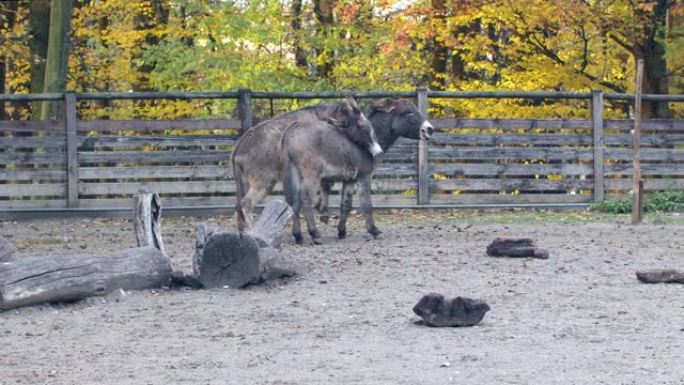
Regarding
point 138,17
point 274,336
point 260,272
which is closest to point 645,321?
point 274,336

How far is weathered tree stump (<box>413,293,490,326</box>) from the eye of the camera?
9.50m

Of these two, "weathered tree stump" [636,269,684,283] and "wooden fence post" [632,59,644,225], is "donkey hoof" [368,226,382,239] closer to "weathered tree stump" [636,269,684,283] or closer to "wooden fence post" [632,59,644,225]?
"wooden fence post" [632,59,644,225]

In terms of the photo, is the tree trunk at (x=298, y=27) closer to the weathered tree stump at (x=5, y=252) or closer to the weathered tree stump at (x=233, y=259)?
the weathered tree stump at (x=233, y=259)

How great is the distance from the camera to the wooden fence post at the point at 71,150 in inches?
797

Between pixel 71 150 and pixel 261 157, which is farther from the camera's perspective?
pixel 71 150

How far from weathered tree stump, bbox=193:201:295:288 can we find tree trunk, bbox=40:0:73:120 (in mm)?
10663

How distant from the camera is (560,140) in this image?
21.6 metres

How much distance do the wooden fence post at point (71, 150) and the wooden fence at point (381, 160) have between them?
15 millimetres

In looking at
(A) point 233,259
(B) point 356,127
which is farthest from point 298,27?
(A) point 233,259

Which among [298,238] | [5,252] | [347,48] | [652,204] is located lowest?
[298,238]

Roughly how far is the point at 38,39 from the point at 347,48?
6.76m

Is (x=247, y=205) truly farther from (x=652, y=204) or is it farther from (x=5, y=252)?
(x=652, y=204)

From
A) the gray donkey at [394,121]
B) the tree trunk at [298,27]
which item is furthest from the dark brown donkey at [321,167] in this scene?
the tree trunk at [298,27]

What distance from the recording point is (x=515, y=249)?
45.4 ft
